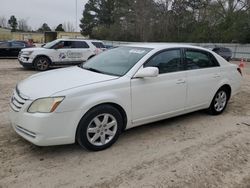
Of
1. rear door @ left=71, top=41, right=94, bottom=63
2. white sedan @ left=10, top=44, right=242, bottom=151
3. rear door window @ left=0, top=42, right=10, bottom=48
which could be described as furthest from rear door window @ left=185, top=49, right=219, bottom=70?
rear door window @ left=0, top=42, right=10, bottom=48

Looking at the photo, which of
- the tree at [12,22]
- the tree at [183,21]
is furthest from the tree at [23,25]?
the tree at [183,21]

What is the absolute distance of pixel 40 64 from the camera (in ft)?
44.0

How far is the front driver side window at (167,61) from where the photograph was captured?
480 cm

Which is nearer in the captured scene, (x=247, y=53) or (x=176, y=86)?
(x=176, y=86)

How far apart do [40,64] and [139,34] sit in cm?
3437

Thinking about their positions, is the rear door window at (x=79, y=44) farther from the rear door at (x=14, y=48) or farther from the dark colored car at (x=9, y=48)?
the dark colored car at (x=9, y=48)

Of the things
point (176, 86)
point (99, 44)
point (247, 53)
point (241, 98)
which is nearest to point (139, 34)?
point (247, 53)

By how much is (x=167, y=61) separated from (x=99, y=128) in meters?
1.78

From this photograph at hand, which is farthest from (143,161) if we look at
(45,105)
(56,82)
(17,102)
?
(17,102)

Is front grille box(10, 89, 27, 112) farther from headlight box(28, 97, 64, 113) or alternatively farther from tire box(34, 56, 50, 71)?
tire box(34, 56, 50, 71)

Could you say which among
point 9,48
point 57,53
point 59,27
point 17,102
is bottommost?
point 17,102

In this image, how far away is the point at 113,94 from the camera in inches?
163

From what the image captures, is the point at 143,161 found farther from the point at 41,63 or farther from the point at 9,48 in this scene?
the point at 9,48

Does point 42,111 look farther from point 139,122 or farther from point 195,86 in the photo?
point 195,86
